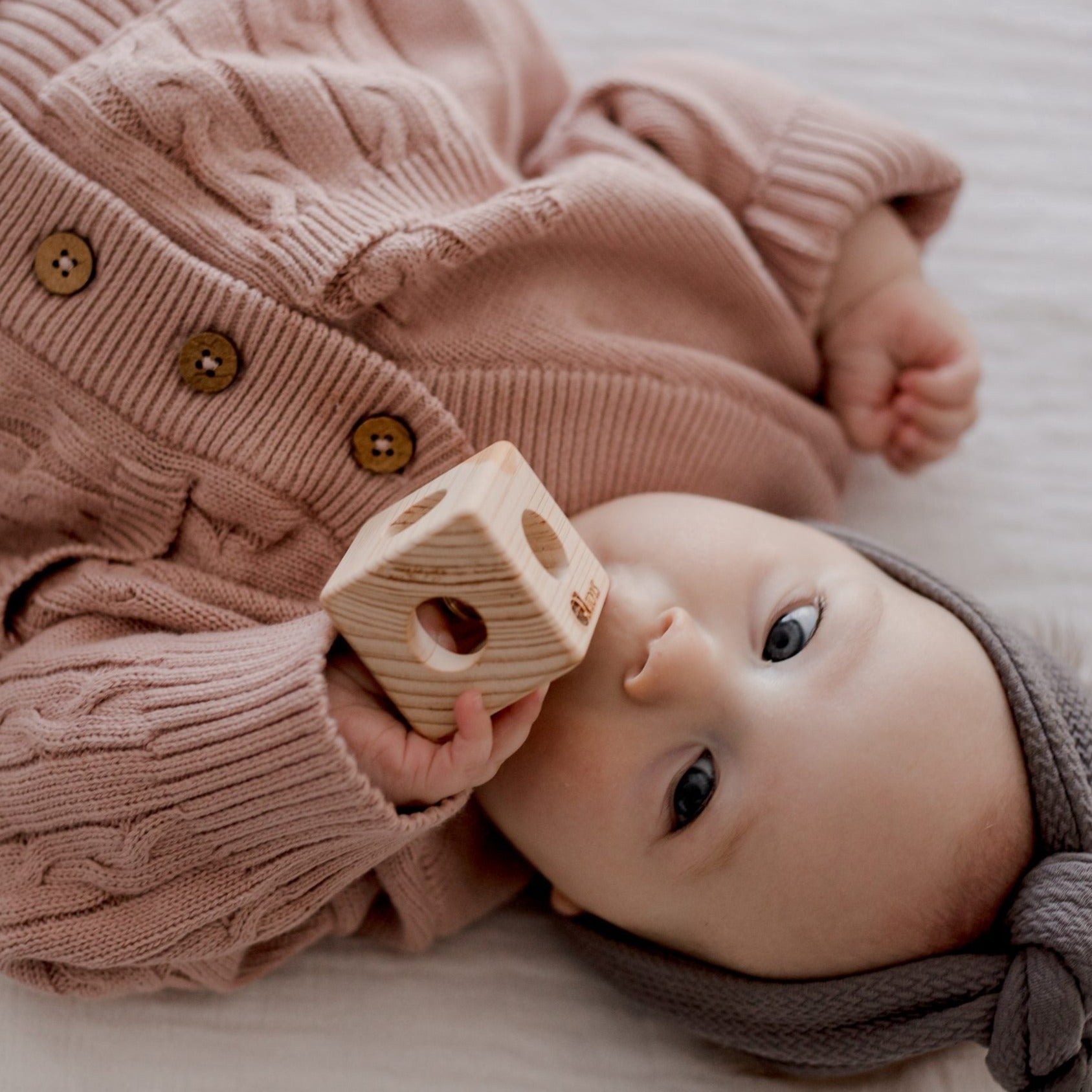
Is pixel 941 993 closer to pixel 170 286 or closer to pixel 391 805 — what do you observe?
pixel 391 805

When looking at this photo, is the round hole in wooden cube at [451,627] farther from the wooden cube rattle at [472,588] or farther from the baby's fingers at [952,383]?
the baby's fingers at [952,383]

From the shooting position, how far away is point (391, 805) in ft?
3.03

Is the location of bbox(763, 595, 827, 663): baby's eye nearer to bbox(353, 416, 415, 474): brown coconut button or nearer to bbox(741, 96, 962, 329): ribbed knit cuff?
bbox(353, 416, 415, 474): brown coconut button

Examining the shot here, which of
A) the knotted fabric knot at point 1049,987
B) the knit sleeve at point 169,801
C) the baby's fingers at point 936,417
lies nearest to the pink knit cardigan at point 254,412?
the knit sleeve at point 169,801

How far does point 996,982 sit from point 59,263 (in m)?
1.06

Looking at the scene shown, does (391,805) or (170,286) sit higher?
(170,286)

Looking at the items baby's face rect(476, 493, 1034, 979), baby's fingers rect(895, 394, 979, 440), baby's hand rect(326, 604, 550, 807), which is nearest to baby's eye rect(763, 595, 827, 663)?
baby's face rect(476, 493, 1034, 979)

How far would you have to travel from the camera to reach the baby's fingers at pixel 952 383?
1350 mm

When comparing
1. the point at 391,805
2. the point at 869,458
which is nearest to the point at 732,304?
the point at 869,458

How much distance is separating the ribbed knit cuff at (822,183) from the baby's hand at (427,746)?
2.22 ft

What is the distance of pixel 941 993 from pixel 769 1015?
0.16 m

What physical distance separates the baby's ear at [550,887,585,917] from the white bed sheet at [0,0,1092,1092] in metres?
0.11

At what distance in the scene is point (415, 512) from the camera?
87 cm

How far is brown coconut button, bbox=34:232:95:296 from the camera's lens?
1042 millimetres
